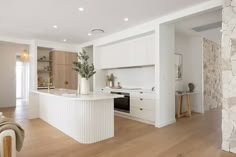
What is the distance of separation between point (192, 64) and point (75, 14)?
431cm

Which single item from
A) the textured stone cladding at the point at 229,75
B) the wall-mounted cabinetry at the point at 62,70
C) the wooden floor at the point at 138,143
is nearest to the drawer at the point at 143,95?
the wooden floor at the point at 138,143

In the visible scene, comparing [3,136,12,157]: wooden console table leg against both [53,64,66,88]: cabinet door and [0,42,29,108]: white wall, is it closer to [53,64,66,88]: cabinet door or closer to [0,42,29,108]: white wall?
[53,64,66,88]: cabinet door

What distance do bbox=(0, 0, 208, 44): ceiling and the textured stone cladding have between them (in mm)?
698

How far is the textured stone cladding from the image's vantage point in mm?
2674

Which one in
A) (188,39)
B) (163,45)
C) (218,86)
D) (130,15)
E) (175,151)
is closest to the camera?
(175,151)

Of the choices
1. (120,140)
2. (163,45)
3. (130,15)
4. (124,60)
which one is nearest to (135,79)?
(124,60)

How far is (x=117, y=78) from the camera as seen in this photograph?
20.3 ft

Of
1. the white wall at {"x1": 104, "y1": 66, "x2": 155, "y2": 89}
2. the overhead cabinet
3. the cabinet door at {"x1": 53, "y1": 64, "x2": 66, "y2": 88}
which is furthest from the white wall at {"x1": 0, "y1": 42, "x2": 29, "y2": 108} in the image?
the white wall at {"x1": 104, "y1": 66, "x2": 155, "y2": 89}

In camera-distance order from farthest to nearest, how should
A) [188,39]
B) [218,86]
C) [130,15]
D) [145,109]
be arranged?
[218,86] → [188,39] → [145,109] → [130,15]

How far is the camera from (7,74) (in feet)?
24.2

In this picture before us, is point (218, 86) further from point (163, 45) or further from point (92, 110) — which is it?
point (92, 110)

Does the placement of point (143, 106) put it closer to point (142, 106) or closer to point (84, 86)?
point (142, 106)

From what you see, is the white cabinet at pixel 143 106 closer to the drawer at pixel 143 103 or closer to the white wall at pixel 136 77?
the drawer at pixel 143 103

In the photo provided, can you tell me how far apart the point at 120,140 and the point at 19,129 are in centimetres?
185
